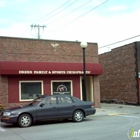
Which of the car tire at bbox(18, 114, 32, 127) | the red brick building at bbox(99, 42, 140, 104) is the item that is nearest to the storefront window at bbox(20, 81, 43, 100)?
the car tire at bbox(18, 114, 32, 127)

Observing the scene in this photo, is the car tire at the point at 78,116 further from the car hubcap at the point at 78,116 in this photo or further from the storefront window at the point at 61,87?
the storefront window at the point at 61,87

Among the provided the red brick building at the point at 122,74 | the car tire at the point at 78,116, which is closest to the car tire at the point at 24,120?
the car tire at the point at 78,116

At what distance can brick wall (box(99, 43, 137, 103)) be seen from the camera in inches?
933

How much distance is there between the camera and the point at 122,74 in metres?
25.2

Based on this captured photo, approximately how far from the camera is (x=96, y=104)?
66.4 ft

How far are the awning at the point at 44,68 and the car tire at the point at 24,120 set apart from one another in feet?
18.7

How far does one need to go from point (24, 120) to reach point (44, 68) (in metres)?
6.67

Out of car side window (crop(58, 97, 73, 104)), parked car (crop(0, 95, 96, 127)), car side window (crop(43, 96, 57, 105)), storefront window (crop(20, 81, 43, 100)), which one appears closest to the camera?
parked car (crop(0, 95, 96, 127))

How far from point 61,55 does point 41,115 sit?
25.5 ft

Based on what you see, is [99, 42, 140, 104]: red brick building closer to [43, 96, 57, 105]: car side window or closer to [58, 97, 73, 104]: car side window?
[58, 97, 73, 104]: car side window

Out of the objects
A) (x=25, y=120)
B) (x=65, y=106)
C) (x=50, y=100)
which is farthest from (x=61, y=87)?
(x=25, y=120)

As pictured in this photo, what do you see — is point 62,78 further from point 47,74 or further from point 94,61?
point 94,61

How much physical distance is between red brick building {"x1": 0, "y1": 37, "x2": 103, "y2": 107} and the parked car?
506 centimetres

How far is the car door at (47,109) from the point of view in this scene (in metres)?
12.0
